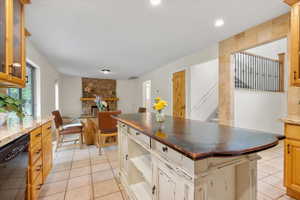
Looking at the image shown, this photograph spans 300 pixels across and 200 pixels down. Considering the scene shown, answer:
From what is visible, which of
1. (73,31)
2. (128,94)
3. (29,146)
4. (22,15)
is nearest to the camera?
(29,146)

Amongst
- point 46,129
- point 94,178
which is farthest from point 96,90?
point 94,178

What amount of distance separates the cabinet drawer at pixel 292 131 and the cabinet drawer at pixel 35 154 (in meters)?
2.84

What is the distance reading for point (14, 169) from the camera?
3.60ft

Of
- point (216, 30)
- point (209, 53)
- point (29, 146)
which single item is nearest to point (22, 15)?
point (29, 146)

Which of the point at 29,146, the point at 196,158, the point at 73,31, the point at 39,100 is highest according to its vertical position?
the point at 73,31

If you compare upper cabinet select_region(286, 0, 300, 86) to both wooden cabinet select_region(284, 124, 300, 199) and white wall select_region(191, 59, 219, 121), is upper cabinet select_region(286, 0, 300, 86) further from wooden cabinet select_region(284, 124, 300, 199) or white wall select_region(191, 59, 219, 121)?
white wall select_region(191, 59, 219, 121)

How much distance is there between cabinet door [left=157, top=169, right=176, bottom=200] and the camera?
0.89 m

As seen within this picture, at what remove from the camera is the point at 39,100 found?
336 centimetres

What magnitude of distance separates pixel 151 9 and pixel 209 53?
1930mm

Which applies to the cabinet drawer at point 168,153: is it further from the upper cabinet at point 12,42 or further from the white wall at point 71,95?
the white wall at point 71,95

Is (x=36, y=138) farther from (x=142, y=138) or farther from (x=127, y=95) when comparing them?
(x=127, y=95)

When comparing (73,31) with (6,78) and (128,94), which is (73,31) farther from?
(128,94)

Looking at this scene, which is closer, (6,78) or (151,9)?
(6,78)

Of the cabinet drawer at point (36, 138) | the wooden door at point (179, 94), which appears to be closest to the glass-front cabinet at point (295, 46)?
the wooden door at point (179, 94)
